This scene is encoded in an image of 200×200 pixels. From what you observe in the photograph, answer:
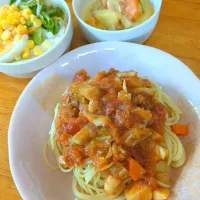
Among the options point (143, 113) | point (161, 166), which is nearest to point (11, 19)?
point (143, 113)

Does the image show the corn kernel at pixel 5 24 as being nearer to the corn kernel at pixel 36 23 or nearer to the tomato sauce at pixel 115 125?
the corn kernel at pixel 36 23

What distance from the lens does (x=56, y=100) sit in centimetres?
256

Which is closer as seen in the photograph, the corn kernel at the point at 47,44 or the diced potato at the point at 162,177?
the diced potato at the point at 162,177

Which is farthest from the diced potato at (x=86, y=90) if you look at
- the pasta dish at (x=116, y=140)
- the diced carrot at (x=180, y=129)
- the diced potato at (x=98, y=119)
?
the diced carrot at (x=180, y=129)

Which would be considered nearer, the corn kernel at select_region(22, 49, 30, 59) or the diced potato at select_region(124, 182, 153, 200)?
the diced potato at select_region(124, 182, 153, 200)

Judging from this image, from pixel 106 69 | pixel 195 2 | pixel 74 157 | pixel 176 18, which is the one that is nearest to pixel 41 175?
pixel 74 157

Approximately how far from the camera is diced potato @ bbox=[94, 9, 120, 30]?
2.65 metres

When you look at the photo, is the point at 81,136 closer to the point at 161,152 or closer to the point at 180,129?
the point at 161,152

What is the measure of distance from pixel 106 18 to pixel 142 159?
1240 millimetres

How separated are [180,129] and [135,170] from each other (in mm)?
520

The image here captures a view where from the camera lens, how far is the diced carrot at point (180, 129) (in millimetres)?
2291

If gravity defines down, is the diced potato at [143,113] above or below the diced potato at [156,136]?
above

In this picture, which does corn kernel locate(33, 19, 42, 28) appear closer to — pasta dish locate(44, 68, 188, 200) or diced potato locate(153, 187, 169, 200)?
pasta dish locate(44, 68, 188, 200)

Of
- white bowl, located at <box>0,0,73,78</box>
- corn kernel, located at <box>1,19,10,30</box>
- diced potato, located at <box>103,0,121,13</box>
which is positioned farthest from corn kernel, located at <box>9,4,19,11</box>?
diced potato, located at <box>103,0,121,13</box>
